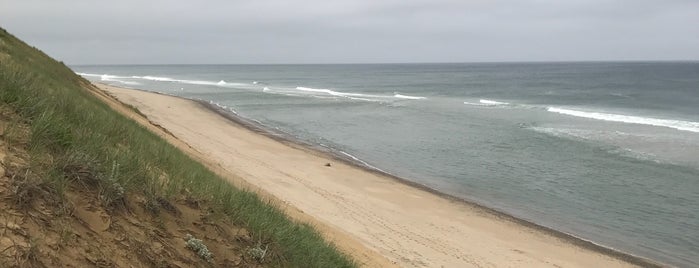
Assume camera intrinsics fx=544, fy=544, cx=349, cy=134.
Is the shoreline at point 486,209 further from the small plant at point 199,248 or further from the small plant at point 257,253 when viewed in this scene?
the small plant at point 199,248

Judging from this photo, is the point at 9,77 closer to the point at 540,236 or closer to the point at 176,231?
the point at 176,231

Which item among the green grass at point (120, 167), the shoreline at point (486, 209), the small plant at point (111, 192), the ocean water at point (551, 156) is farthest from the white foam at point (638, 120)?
the small plant at point (111, 192)

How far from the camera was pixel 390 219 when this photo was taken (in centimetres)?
1672

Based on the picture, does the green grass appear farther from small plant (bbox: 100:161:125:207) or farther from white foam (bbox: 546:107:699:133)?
white foam (bbox: 546:107:699:133)

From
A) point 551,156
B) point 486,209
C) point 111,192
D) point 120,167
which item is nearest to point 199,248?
point 111,192

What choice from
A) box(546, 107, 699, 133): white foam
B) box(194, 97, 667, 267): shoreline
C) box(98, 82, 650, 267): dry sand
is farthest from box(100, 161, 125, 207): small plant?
box(546, 107, 699, 133): white foam

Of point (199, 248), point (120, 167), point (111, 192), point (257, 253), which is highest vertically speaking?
point (120, 167)

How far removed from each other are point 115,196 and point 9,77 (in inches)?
92.3

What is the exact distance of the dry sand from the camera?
13.5 meters

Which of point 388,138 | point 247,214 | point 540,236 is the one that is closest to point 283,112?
point 388,138

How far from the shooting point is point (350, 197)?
19000mm

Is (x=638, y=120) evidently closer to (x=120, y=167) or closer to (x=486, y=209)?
(x=486, y=209)

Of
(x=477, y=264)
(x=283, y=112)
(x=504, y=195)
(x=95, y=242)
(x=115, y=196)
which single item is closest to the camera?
(x=95, y=242)

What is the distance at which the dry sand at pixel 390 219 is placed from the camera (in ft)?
44.2
